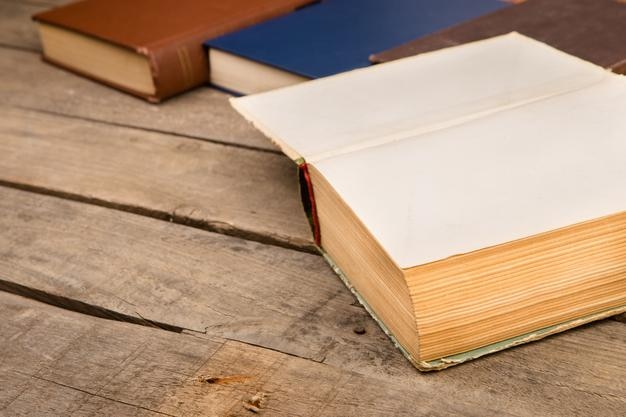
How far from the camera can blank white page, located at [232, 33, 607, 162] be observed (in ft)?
2.80

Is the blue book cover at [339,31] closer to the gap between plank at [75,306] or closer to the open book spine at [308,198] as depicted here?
the open book spine at [308,198]

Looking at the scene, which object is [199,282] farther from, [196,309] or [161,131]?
[161,131]

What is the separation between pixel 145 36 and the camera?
126 centimetres

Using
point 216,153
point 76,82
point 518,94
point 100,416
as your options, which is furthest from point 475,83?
point 76,82

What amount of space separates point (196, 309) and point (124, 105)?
1.88ft

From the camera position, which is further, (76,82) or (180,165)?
(76,82)

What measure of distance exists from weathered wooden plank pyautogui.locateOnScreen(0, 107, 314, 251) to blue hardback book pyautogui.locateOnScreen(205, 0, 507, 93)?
165 mm

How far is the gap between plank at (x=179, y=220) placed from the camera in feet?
2.91

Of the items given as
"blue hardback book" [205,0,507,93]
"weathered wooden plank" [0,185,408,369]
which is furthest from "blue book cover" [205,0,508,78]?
"weathered wooden plank" [0,185,408,369]

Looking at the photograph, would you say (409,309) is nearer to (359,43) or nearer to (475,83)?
(475,83)

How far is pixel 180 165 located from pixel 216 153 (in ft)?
0.18

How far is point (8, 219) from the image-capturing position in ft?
3.18

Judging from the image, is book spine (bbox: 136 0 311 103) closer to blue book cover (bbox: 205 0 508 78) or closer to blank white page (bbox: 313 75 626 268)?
blue book cover (bbox: 205 0 508 78)

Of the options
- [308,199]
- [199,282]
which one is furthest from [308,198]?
[199,282]
